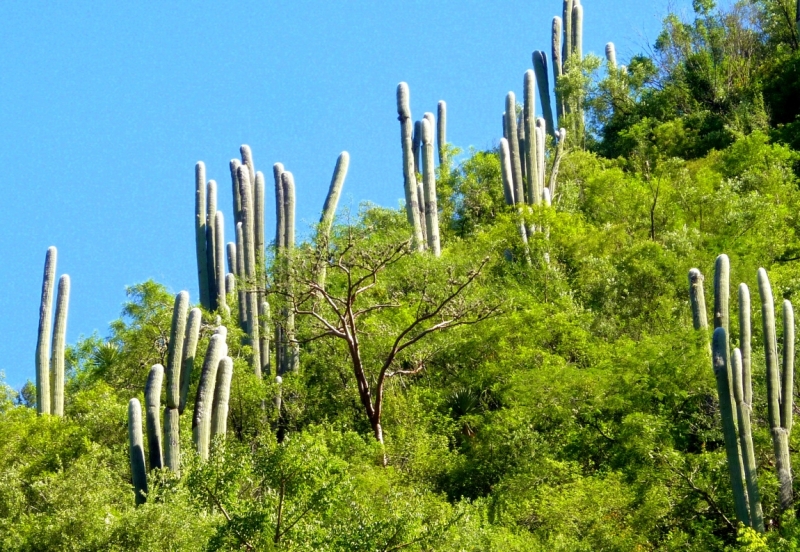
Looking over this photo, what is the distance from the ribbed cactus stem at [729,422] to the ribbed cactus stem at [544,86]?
30161 millimetres

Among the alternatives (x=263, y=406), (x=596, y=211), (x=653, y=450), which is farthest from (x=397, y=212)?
(x=653, y=450)

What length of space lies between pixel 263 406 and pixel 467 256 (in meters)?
8.34

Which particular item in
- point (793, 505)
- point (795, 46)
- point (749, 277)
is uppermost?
point (795, 46)

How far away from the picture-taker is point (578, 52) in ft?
171

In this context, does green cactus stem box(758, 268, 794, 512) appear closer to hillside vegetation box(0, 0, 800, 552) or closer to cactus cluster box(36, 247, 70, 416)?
hillside vegetation box(0, 0, 800, 552)

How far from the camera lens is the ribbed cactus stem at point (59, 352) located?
30.1 metres

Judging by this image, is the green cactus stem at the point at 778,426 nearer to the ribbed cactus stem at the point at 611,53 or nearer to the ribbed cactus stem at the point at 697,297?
the ribbed cactus stem at the point at 697,297

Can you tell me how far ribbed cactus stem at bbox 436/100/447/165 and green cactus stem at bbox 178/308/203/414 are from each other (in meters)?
23.0

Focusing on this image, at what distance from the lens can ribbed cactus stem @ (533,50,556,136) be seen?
50094 mm

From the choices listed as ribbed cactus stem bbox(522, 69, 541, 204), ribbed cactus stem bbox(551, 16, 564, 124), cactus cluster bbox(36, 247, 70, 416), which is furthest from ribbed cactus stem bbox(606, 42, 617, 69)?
cactus cluster bbox(36, 247, 70, 416)

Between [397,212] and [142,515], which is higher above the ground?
[397,212]

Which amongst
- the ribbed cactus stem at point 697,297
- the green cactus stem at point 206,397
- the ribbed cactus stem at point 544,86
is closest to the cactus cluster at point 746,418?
the ribbed cactus stem at point 697,297

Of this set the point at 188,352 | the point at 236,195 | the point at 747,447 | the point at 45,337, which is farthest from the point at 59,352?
the point at 747,447

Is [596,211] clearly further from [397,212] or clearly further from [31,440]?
[31,440]
